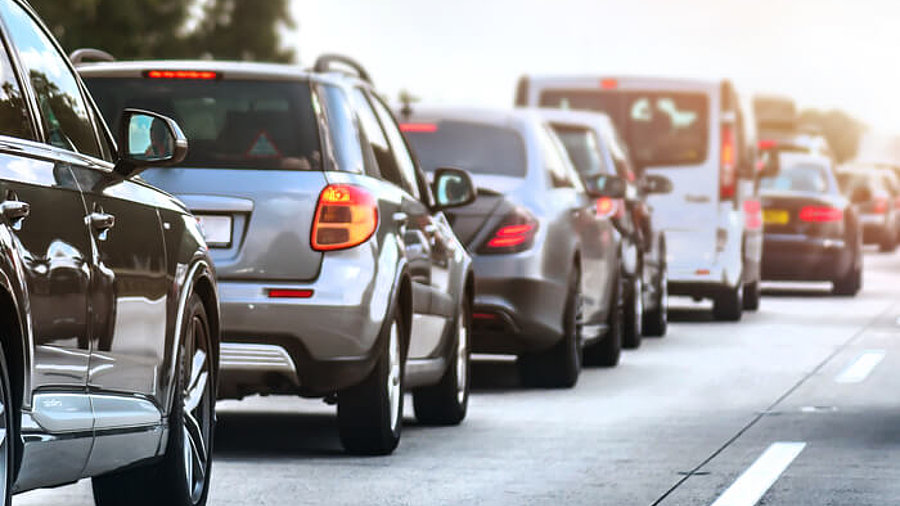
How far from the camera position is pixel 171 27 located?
7194 cm

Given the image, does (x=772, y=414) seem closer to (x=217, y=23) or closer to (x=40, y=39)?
(x=40, y=39)

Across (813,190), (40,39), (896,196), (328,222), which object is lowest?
(896,196)

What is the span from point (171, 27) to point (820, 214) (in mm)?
47477

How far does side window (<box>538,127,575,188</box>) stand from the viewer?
14.1 m

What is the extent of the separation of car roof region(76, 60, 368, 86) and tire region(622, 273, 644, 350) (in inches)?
291

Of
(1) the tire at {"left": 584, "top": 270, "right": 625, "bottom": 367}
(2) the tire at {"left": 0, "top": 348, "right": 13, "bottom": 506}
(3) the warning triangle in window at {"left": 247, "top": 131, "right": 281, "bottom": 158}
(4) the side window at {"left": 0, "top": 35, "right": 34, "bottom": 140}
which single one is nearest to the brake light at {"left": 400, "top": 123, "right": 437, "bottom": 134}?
(1) the tire at {"left": 584, "top": 270, "right": 625, "bottom": 367}

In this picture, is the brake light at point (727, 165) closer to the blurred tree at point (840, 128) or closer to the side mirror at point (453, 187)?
the side mirror at point (453, 187)

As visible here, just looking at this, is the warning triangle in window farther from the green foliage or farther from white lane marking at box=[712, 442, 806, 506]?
the green foliage

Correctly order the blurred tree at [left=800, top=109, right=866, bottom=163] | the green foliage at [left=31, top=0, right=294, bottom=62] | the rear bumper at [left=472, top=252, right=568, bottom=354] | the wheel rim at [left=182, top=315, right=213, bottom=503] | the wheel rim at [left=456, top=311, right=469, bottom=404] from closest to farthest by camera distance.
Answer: the wheel rim at [left=182, top=315, right=213, bottom=503] → the wheel rim at [left=456, top=311, right=469, bottom=404] → the rear bumper at [left=472, top=252, right=568, bottom=354] → the green foliage at [left=31, top=0, right=294, bottom=62] → the blurred tree at [left=800, top=109, right=866, bottom=163]

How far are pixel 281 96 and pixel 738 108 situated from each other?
13.0m

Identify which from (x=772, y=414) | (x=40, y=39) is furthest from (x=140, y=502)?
(x=772, y=414)

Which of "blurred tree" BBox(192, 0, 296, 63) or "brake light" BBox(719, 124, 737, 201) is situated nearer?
"brake light" BBox(719, 124, 737, 201)

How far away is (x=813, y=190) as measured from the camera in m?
27.2

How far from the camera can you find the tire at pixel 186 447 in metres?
7.46
